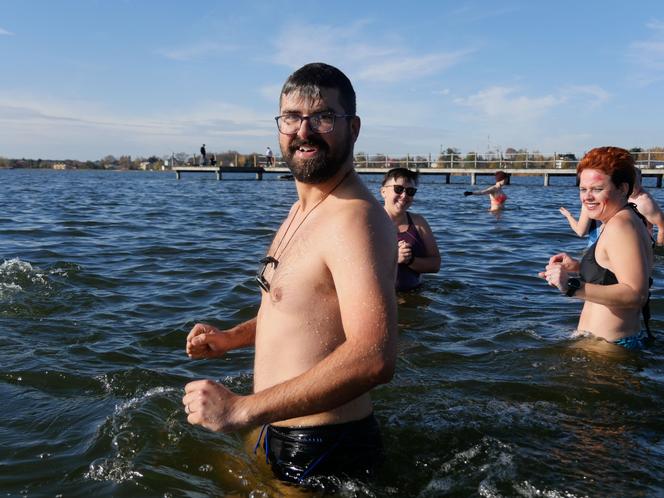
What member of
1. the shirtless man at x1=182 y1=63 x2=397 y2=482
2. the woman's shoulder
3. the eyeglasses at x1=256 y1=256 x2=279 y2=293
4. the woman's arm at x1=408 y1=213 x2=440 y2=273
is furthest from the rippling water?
the woman's shoulder

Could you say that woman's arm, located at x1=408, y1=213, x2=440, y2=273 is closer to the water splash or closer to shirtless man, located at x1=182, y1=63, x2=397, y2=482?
shirtless man, located at x1=182, y1=63, x2=397, y2=482

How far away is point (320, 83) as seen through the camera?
2404 millimetres

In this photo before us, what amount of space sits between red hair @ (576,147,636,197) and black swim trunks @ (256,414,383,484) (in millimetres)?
2687

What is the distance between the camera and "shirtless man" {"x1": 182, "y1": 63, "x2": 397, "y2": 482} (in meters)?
2.12

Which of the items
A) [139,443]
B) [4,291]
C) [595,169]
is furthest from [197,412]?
[4,291]

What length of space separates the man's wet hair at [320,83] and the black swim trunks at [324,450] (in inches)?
51.6

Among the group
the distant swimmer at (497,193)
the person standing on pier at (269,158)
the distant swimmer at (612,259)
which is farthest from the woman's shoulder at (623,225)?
the person standing on pier at (269,158)

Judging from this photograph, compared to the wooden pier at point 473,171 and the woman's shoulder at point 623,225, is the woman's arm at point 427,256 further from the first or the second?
the wooden pier at point 473,171

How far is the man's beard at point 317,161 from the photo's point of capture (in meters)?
2.41

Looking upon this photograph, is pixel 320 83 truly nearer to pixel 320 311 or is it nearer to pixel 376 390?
pixel 320 311

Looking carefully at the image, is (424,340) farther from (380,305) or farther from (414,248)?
(380,305)

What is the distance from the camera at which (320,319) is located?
2420mm

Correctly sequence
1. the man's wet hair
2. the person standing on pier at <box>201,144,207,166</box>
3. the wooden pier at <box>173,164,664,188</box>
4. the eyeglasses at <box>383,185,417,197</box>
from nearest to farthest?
1. the man's wet hair
2. the eyeglasses at <box>383,185,417,197</box>
3. the wooden pier at <box>173,164,664,188</box>
4. the person standing on pier at <box>201,144,207,166</box>

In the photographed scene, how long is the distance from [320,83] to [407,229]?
438cm
